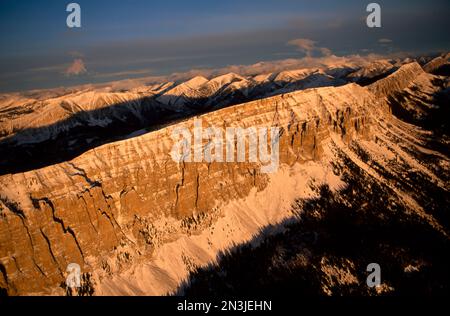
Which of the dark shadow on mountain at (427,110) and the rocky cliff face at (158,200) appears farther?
the dark shadow on mountain at (427,110)

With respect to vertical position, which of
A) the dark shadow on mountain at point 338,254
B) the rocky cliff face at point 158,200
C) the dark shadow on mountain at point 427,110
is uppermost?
the dark shadow on mountain at point 427,110

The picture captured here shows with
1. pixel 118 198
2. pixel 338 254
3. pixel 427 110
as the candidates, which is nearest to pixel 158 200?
pixel 118 198

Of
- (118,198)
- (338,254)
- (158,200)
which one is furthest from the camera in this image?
(158,200)

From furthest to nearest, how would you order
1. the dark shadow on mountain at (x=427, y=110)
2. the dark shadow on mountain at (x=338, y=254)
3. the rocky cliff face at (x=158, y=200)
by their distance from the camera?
1. the dark shadow on mountain at (x=427, y=110)
2. the dark shadow on mountain at (x=338, y=254)
3. the rocky cliff face at (x=158, y=200)

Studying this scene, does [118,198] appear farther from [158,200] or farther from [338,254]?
[338,254]

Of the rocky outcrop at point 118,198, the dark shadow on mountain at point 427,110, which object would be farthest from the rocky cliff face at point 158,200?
the dark shadow on mountain at point 427,110

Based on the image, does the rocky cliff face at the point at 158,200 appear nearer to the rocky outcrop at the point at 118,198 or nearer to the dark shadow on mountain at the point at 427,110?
the rocky outcrop at the point at 118,198

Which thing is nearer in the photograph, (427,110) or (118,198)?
(118,198)

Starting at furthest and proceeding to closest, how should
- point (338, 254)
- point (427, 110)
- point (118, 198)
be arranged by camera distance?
point (427, 110), point (338, 254), point (118, 198)
